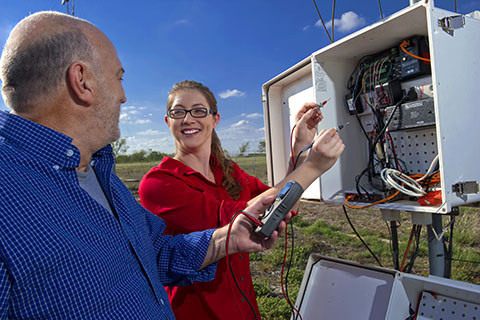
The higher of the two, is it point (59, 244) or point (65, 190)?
point (65, 190)

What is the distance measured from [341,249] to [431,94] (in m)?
3.96

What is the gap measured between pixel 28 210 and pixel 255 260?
4.40 meters

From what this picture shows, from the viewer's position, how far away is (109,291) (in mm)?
777

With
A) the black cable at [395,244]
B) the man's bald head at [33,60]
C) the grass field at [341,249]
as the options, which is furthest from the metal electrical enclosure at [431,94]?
the grass field at [341,249]

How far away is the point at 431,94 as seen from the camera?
159cm

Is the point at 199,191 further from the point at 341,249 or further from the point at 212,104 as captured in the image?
the point at 341,249

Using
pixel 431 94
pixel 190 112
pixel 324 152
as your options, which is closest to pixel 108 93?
pixel 190 112

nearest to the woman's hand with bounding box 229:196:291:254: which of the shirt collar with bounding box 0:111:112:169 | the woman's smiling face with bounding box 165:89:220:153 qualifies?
the woman's smiling face with bounding box 165:89:220:153

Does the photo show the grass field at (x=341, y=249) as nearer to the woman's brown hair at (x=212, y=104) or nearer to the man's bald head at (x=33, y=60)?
the woman's brown hair at (x=212, y=104)

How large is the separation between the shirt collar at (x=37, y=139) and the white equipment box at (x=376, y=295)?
56.9 inches

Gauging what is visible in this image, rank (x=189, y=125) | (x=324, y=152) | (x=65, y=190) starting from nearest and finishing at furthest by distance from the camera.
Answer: (x=65, y=190), (x=324, y=152), (x=189, y=125)

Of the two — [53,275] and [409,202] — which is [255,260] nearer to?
[409,202]

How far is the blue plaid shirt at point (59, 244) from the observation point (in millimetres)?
638

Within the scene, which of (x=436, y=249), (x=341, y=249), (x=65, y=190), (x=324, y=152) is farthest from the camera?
(x=341, y=249)
